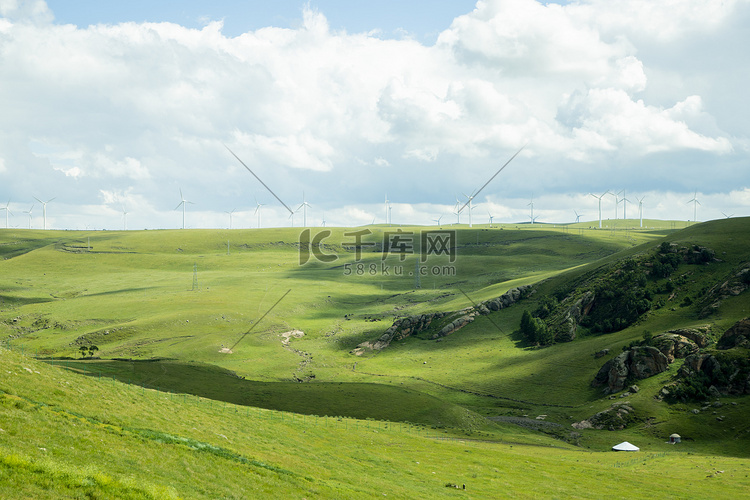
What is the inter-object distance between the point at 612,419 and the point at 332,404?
46409 millimetres

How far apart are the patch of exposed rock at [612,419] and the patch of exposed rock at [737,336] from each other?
2305cm

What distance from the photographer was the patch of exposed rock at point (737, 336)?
8769 cm

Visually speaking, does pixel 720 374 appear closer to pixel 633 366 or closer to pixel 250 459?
pixel 633 366

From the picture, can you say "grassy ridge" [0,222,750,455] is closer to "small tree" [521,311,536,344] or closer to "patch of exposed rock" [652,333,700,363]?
"small tree" [521,311,536,344]

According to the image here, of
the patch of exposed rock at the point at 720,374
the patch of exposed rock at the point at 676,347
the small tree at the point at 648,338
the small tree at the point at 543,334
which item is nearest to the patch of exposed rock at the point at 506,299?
the small tree at the point at 543,334

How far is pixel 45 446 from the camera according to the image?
22.3 metres

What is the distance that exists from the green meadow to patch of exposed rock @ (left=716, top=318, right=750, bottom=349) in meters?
7.08

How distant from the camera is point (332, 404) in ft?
264

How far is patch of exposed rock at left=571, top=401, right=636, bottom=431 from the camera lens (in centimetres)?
8081

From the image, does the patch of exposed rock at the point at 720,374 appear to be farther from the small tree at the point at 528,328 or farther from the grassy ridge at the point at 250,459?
the small tree at the point at 528,328

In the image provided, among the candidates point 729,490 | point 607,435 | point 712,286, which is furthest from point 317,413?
point 712,286

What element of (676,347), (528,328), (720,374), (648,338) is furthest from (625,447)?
(528,328)

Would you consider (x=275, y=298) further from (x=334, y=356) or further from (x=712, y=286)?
(x=712, y=286)

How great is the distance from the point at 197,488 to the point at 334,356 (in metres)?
113
